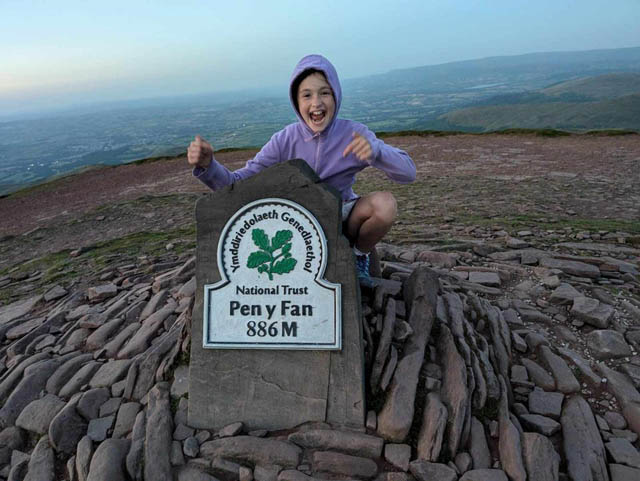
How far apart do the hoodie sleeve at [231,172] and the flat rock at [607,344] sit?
11.9 feet

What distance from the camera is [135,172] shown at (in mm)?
21656

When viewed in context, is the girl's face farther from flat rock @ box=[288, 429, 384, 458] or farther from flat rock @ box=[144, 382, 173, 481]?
flat rock @ box=[144, 382, 173, 481]

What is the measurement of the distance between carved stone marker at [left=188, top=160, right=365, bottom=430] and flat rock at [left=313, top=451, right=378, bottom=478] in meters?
0.31

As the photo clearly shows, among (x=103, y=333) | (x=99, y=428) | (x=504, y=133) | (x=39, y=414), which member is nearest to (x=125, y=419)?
(x=99, y=428)

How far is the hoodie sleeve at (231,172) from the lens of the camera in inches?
148

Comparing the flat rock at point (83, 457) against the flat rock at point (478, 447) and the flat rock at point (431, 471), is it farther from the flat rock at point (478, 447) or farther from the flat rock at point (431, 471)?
the flat rock at point (478, 447)

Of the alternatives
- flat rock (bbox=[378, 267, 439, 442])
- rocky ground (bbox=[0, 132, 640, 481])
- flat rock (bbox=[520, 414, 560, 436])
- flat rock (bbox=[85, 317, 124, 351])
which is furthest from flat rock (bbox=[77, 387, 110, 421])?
flat rock (bbox=[520, 414, 560, 436])

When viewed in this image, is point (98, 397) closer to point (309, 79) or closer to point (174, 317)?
point (174, 317)

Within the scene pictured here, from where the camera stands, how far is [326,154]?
401cm

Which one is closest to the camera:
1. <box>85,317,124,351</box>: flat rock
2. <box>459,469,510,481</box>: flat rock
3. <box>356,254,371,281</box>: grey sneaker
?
<box>459,469,510,481</box>: flat rock

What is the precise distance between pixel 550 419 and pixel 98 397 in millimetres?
3943

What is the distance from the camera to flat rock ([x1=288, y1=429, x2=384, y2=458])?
3.18 m

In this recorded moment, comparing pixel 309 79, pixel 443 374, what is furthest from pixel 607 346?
pixel 309 79

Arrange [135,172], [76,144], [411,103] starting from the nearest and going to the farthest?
[135,172], [76,144], [411,103]
